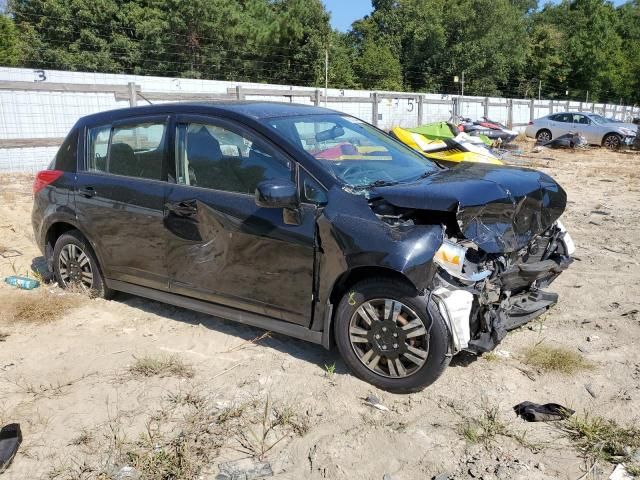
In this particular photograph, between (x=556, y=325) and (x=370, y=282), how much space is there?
6.48 feet

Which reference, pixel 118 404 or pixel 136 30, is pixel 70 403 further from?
pixel 136 30

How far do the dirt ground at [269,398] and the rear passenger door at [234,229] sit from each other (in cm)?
49

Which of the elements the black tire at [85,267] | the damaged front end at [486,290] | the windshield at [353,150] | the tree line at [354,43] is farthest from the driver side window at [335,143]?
the tree line at [354,43]

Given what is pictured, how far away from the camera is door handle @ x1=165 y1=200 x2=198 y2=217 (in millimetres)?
4180

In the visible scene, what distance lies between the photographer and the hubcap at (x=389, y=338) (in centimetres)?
340

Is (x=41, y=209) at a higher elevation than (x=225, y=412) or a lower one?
higher

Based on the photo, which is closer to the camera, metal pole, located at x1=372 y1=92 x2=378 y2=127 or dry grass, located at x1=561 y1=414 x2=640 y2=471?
dry grass, located at x1=561 y1=414 x2=640 y2=471

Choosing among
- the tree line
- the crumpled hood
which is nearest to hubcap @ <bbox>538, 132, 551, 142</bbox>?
the tree line

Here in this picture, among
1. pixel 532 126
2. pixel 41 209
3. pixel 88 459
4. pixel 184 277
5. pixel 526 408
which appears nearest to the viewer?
pixel 88 459

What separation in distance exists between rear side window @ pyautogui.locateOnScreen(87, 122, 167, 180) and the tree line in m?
→ 22.3

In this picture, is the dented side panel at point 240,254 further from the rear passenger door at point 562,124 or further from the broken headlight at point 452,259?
the rear passenger door at point 562,124

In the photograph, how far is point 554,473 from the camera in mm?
2807

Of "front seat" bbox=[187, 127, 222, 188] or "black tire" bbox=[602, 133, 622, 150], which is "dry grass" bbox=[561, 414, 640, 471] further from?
"black tire" bbox=[602, 133, 622, 150]

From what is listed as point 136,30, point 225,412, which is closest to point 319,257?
point 225,412
